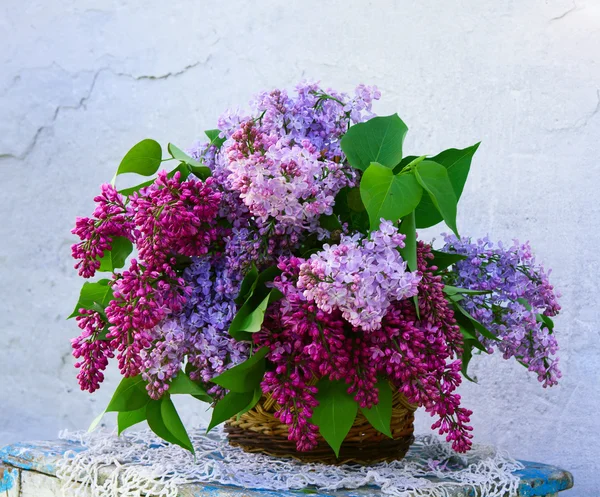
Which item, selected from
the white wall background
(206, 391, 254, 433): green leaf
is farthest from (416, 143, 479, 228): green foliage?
the white wall background

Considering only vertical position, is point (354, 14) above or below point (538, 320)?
above

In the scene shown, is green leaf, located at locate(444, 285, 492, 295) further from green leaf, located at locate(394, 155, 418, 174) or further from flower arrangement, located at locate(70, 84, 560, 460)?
green leaf, located at locate(394, 155, 418, 174)

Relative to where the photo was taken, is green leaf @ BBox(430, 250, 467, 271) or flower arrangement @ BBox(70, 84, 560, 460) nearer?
flower arrangement @ BBox(70, 84, 560, 460)

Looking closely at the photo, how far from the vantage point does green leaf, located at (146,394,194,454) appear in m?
0.70

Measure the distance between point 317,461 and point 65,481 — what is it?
9.8 inches

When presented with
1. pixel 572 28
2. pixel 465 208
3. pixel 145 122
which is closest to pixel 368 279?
pixel 465 208

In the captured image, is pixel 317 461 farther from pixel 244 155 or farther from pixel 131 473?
pixel 244 155

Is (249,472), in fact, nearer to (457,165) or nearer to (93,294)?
(93,294)

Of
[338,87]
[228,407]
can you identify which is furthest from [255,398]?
[338,87]

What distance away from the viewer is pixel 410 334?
2.01 feet

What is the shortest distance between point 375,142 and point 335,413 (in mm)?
250

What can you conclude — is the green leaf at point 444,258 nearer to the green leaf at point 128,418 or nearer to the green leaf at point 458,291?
the green leaf at point 458,291

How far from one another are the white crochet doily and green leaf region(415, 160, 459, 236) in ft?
0.82

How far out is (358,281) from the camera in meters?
0.56
